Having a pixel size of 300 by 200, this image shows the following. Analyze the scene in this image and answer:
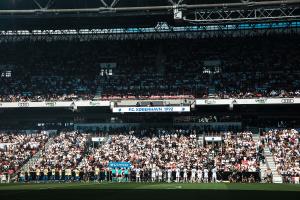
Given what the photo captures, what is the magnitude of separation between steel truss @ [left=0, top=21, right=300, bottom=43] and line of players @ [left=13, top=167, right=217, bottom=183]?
16.5 metres

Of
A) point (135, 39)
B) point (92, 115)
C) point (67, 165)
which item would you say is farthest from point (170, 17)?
point (67, 165)

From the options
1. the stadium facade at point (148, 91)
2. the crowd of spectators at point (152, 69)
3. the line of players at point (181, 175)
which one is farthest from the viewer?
the crowd of spectators at point (152, 69)

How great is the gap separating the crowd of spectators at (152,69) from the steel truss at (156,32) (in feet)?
2.44

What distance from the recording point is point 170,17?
43688mm

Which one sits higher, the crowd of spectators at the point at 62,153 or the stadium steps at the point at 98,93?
the stadium steps at the point at 98,93

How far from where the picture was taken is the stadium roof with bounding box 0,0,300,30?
124 ft

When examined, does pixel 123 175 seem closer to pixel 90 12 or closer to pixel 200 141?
pixel 200 141

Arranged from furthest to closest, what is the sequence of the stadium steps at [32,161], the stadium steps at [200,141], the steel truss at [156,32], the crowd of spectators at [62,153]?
the steel truss at [156,32]
the stadium steps at [200,141]
the stadium steps at [32,161]
the crowd of spectators at [62,153]

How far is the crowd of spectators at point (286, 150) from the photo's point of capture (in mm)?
37766

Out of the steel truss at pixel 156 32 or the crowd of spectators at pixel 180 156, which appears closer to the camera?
the crowd of spectators at pixel 180 156

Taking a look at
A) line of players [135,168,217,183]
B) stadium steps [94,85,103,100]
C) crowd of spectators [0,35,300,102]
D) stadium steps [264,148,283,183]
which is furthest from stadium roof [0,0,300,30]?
stadium steps [264,148,283,183]

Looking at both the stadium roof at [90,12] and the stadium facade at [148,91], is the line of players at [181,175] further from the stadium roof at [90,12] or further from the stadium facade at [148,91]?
the stadium roof at [90,12]

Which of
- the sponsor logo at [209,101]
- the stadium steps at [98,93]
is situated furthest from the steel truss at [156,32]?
the sponsor logo at [209,101]

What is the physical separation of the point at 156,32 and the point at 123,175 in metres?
17.6
